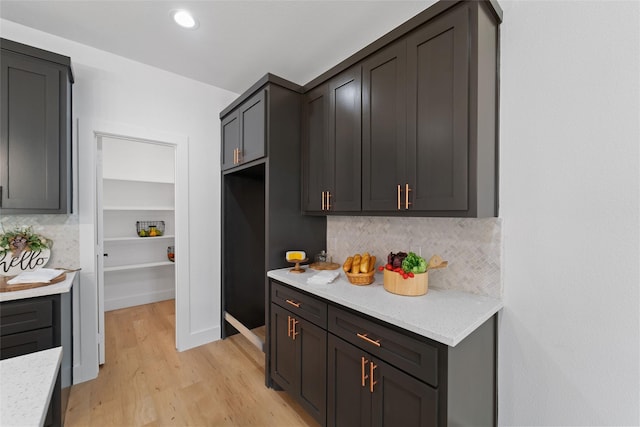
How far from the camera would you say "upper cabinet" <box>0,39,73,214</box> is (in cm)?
179

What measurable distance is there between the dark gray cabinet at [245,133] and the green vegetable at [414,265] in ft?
4.52

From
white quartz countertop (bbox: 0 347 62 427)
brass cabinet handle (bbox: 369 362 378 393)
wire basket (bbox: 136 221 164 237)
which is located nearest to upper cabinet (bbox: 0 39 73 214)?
white quartz countertop (bbox: 0 347 62 427)

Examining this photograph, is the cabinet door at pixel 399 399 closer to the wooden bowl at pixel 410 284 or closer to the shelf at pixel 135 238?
the wooden bowl at pixel 410 284

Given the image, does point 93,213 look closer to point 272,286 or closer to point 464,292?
point 272,286

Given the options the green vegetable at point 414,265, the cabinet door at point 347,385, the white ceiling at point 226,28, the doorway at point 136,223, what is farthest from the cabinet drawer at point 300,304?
the doorway at point 136,223

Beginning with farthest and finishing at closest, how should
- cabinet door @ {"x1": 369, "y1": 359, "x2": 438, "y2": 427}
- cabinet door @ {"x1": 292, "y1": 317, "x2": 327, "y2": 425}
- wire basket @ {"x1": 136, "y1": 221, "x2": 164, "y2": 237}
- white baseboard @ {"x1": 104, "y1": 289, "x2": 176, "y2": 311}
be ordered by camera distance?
wire basket @ {"x1": 136, "y1": 221, "x2": 164, "y2": 237} → white baseboard @ {"x1": 104, "y1": 289, "x2": 176, "y2": 311} → cabinet door @ {"x1": 292, "y1": 317, "x2": 327, "y2": 425} → cabinet door @ {"x1": 369, "y1": 359, "x2": 438, "y2": 427}

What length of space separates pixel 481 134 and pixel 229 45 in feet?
6.70

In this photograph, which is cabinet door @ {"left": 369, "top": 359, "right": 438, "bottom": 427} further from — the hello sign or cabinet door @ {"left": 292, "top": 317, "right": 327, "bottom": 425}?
the hello sign

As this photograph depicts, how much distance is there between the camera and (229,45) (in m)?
2.22

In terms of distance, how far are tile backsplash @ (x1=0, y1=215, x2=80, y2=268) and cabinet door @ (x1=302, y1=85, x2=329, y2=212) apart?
1.92 meters

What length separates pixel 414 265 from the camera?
159 cm

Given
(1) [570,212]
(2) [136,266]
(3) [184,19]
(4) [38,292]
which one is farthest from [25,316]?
(1) [570,212]

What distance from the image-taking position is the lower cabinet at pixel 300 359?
1690 millimetres

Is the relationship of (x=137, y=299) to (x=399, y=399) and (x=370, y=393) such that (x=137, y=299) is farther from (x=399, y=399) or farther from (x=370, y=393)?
(x=399, y=399)
